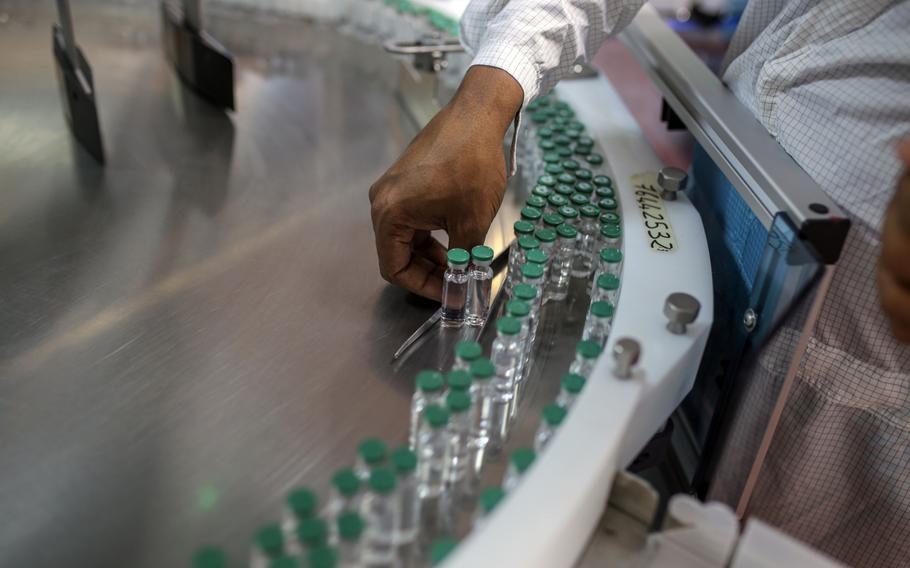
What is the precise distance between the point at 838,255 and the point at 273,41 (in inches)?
58.6

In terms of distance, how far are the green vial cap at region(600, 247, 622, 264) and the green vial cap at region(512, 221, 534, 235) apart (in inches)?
4.2

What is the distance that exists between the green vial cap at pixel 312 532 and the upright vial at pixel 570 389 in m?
0.32

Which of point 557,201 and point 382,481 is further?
point 557,201

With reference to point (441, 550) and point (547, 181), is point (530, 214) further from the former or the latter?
point (441, 550)

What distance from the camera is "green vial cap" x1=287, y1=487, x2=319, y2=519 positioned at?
773mm

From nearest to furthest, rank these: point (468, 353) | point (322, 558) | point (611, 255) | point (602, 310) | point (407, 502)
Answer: point (322, 558), point (407, 502), point (468, 353), point (602, 310), point (611, 255)

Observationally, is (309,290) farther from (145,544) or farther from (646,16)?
(646,16)

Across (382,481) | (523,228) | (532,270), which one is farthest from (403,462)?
(523,228)

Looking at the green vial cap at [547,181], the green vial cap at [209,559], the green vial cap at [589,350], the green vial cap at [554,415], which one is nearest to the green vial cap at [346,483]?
the green vial cap at [209,559]

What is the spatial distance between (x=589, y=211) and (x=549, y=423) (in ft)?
1.47

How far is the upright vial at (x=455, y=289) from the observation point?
1.10m

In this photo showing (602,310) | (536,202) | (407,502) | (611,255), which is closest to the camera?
(407,502)

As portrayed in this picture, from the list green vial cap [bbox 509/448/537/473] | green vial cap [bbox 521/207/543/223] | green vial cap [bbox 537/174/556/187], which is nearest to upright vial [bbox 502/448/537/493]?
green vial cap [bbox 509/448/537/473]

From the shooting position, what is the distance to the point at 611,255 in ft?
3.80
